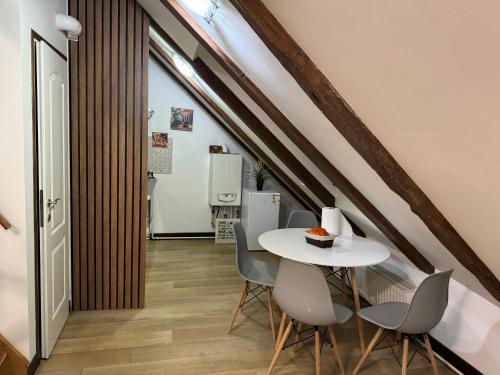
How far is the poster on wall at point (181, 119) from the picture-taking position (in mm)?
5000

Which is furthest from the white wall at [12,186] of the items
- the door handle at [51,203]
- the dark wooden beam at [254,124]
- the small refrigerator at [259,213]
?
the small refrigerator at [259,213]

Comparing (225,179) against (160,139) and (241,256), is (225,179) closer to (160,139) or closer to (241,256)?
(160,139)

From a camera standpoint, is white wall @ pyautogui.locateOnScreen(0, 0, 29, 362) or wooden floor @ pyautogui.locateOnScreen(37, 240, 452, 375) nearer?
white wall @ pyautogui.locateOnScreen(0, 0, 29, 362)

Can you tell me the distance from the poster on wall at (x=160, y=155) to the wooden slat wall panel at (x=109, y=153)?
2308 mm

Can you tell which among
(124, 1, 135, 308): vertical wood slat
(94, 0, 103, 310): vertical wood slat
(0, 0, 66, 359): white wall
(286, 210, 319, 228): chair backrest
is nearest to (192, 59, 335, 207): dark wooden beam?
(286, 210, 319, 228): chair backrest

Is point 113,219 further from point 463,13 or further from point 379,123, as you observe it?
point 463,13

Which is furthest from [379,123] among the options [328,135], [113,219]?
[113,219]

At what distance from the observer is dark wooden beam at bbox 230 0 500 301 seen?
4.31 feet

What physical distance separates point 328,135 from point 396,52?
1064 mm

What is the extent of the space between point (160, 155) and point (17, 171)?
3.22 metres

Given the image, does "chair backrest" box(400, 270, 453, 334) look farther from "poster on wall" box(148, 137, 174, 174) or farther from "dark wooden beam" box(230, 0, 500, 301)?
"poster on wall" box(148, 137, 174, 174)

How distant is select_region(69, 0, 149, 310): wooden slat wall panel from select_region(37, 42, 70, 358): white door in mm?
129

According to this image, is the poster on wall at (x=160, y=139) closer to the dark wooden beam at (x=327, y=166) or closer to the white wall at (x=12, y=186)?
the dark wooden beam at (x=327, y=166)

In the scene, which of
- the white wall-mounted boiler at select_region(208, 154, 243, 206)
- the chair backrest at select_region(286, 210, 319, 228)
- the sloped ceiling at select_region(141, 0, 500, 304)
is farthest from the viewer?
the white wall-mounted boiler at select_region(208, 154, 243, 206)
